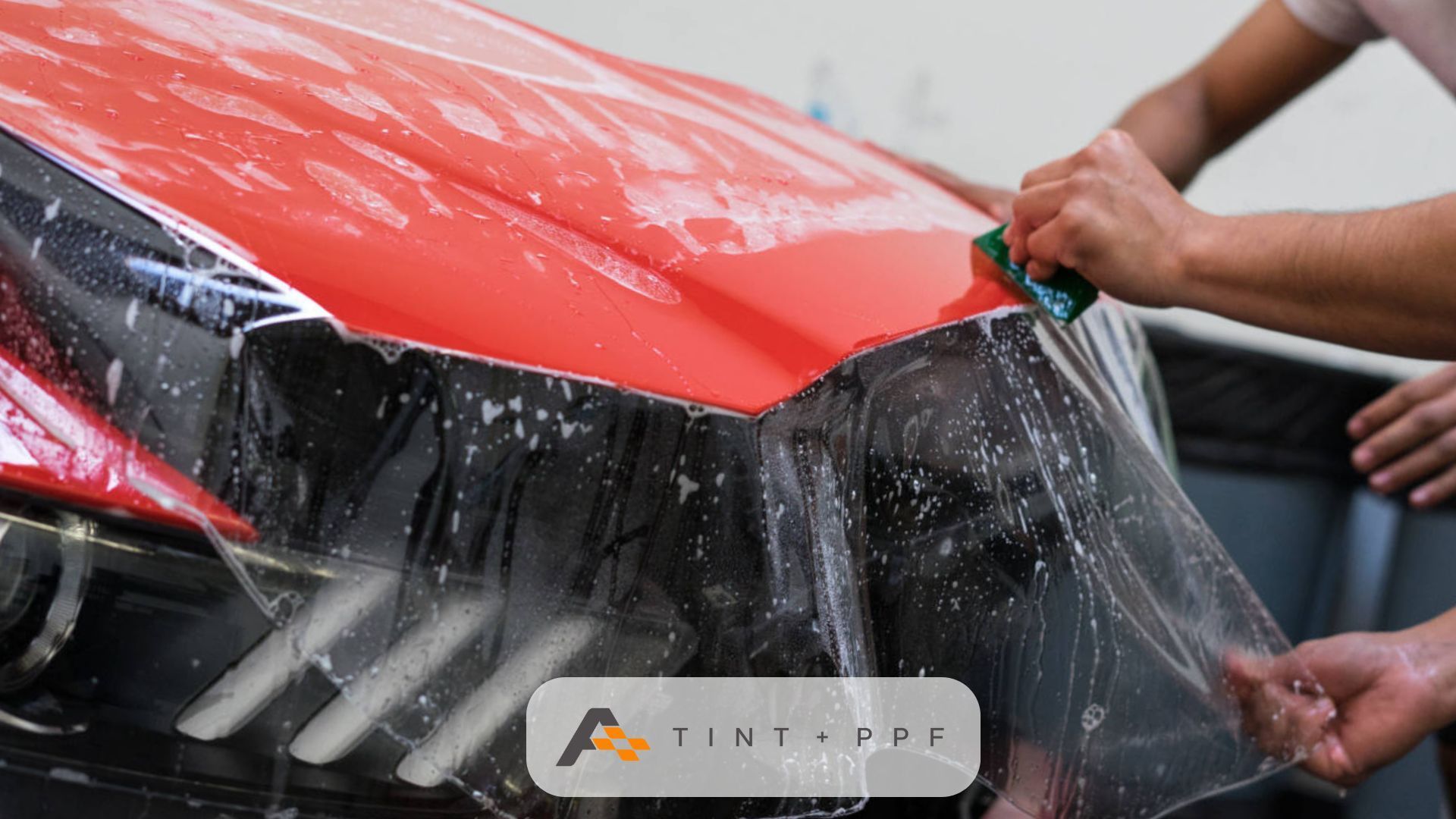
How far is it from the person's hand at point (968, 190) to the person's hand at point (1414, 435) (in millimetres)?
494

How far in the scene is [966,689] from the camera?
716 millimetres

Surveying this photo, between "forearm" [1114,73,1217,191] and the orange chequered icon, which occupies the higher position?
"forearm" [1114,73,1217,191]

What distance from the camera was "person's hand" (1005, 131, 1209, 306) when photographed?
835 mm

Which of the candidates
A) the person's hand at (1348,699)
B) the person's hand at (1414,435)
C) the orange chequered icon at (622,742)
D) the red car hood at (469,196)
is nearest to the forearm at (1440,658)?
the person's hand at (1348,699)

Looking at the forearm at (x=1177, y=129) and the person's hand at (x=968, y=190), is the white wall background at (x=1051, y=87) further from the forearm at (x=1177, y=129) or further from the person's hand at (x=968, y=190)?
the person's hand at (x=968, y=190)

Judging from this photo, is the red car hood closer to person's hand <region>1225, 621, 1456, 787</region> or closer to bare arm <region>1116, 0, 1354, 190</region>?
person's hand <region>1225, 621, 1456, 787</region>

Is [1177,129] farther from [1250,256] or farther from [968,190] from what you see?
[1250,256]

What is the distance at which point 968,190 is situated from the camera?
1.32m

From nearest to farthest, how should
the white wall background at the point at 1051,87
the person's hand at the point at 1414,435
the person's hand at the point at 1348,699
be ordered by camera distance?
the person's hand at the point at 1348,699
the person's hand at the point at 1414,435
the white wall background at the point at 1051,87

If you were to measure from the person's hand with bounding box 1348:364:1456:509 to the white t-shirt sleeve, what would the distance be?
1.54 ft

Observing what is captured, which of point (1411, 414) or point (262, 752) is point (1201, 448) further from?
point (262, 752)

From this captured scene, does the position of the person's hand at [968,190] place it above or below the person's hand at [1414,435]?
above

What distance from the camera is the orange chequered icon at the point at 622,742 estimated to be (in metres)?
0.62

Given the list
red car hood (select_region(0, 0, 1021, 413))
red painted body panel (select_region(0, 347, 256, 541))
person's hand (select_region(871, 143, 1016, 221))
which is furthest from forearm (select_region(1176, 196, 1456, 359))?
red painted body panel (select_region(0, 347, 256, 541))
